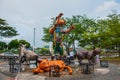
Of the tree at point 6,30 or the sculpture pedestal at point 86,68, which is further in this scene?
the tree at point 6,30

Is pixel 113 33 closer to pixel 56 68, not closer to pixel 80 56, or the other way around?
pixel 80 56

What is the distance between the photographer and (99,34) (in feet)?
188

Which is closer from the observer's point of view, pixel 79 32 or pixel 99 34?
pixel 99 34

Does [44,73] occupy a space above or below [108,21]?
below

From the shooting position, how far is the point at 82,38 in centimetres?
6206

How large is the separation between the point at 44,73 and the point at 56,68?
1.38 m

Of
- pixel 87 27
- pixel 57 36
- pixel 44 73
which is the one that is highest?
pixel 87 27

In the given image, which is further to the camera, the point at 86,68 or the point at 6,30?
the point at 6,30

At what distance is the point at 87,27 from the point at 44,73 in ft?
149

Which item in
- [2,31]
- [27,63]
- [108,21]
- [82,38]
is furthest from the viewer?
[2,31]

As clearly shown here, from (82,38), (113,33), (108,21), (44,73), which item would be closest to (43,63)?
(44,73)

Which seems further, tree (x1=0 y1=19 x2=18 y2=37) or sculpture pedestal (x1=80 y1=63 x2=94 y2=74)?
tree (x1=0 y1=19 x2=18 y2=37)

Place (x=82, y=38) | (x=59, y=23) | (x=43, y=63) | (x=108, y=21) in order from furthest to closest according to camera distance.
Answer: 1. (x=82, y=38)
2. (x=108, y=21)
3. (x=59, y=23)
4. (x=43, y=63)

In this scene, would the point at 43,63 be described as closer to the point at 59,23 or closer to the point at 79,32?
the point at 59,23
